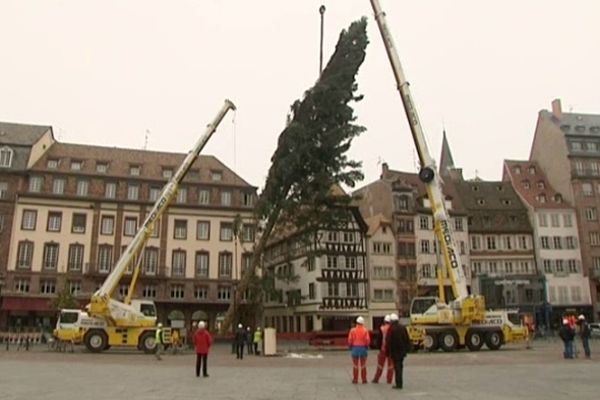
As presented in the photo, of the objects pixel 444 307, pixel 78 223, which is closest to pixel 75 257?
pixel 78 223

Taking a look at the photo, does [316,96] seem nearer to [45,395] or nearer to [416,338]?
[416,338]

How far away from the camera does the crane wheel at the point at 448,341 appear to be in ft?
109

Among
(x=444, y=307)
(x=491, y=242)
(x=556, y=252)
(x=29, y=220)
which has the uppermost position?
(x=29, y=220)

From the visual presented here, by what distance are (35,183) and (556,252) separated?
187ft

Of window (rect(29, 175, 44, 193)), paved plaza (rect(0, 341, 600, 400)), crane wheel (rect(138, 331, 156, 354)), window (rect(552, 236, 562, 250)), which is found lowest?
paved plaza (rect(0, 341, 600, 400))

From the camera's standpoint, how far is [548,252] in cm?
6812

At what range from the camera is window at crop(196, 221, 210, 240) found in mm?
61562

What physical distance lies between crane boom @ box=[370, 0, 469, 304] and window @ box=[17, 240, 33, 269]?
4058 centimetres

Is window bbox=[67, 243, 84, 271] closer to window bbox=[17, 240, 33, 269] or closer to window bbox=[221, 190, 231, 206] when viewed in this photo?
window bbox=[17, 240, 33, 269]

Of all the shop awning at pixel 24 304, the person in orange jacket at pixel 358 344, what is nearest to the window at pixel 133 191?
the shop awning at pixel 24 304

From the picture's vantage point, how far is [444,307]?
1296 inches

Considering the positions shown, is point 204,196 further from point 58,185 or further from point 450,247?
point 450,247

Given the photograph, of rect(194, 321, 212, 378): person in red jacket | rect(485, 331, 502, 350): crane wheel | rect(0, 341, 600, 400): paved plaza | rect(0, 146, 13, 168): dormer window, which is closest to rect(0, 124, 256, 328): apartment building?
rect(0, 146, 13, 168): dormer window

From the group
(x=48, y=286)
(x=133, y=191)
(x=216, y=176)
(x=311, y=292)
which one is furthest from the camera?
(x=216, y=176)
